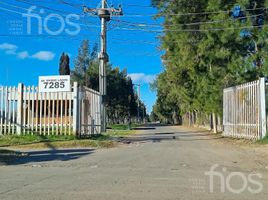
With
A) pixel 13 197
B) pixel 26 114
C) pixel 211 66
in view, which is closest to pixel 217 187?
pixel 13 197

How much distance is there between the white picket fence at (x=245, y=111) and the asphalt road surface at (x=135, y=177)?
290 inches

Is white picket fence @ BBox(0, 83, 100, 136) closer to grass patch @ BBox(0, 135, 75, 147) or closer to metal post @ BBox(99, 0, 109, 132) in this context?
grass patch @ BBox(0, 135, 75, 147)

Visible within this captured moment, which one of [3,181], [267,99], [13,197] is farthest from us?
[267,99]

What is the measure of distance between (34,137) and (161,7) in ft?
49.6

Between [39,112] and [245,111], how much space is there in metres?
11.3

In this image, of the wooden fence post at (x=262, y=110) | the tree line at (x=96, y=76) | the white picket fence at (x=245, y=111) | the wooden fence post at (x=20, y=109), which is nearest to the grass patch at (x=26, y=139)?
the wooden fence post at (x=20, y=109)

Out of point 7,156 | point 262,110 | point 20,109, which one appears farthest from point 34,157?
point 262,110

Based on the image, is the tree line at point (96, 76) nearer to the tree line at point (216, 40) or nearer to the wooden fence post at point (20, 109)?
the tree line at point (216, 40)

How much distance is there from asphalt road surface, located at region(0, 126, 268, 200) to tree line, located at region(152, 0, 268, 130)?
13.3 metres

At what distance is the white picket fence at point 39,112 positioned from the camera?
85.9ft

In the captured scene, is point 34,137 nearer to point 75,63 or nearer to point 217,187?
point 217,187

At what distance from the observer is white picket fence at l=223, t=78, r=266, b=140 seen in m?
24.5

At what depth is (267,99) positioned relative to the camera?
81.3ft

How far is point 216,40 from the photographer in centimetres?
3030
